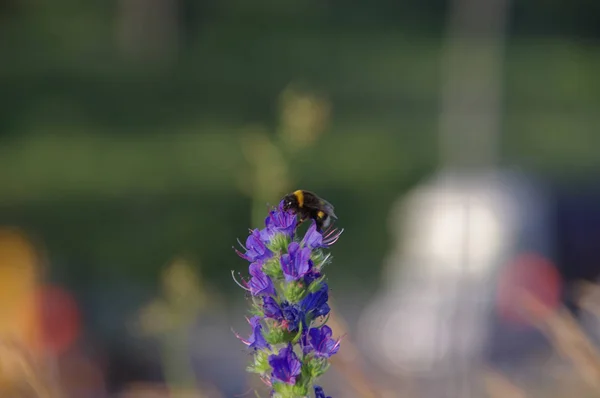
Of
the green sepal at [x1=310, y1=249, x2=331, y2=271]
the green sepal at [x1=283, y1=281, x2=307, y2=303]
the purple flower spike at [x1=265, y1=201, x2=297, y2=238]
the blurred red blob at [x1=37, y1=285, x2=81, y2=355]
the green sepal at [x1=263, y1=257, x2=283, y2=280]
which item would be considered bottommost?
the blurred red blob at [x1=37, y1=285, x2=81, y2=355]

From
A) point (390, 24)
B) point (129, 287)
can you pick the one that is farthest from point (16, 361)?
point (390, 24)

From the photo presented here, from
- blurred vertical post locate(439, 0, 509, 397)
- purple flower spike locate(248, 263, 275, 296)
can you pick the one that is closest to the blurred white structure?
blurred vertical post locate(439, 0, 509, 397)

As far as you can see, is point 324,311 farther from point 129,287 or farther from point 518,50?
point 518,50

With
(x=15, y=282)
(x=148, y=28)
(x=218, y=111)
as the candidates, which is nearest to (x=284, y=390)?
(x=15, y=282)

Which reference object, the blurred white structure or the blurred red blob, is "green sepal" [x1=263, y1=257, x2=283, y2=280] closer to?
the blurred red blob

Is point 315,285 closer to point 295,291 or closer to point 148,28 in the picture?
point 295,291

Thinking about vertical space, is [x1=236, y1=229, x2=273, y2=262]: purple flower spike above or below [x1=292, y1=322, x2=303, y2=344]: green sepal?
above
